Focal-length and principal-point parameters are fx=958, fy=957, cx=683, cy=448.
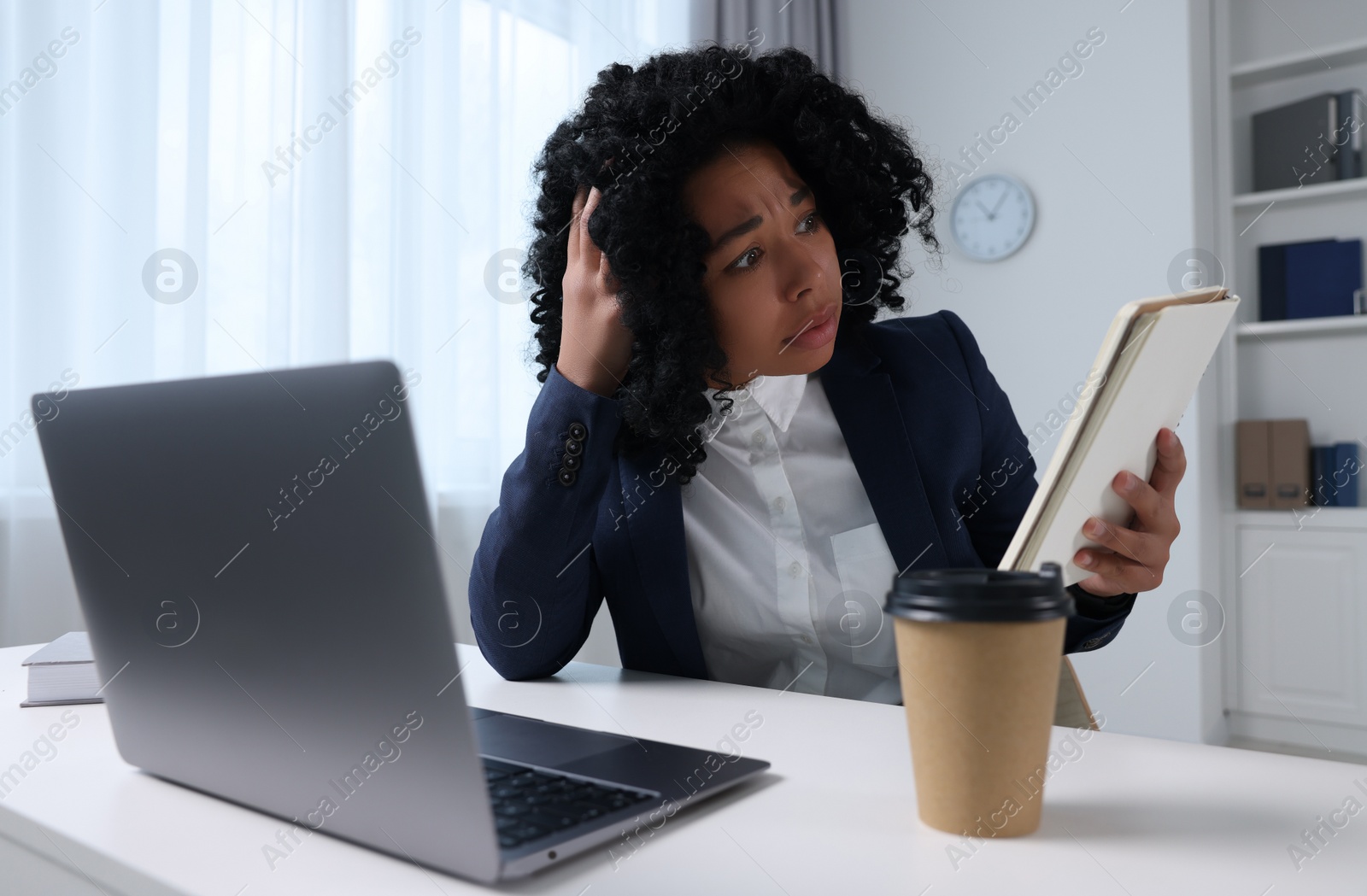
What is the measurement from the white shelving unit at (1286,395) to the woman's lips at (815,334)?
97.0 inches

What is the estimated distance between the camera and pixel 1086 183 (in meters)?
3.17

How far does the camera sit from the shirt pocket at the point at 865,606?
3.80 ft

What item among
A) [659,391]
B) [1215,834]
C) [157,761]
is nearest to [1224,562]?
[659,391]

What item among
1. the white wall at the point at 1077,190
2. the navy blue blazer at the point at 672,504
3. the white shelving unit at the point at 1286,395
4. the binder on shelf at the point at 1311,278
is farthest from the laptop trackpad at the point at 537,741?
the binder on shelf at the point at 1311,278

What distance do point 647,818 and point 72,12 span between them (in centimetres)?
185

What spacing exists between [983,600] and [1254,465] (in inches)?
121

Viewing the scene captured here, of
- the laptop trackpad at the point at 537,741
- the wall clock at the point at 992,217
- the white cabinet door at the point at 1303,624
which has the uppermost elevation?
the wall clock at the point at 992,217

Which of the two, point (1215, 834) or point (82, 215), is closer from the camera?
point (1215, 834)

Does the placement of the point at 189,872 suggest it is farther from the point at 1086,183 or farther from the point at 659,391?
the point at 1086,183

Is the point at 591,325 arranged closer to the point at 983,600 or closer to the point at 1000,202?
the point at 983,600

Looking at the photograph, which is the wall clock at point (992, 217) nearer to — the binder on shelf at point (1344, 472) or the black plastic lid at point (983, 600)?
the binder on shelf at point (1344, 472)

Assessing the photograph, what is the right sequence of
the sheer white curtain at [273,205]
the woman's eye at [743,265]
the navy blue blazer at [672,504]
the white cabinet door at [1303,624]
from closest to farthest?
the navy blue blazer at [672,504] < the woman's eye at [743,265] < the sheer white curtain at [273,205] < the white cabinet door at [1303,624]

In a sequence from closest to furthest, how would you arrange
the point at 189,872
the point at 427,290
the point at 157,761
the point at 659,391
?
the point at 189,872, the point at 157,761, the point at 659,391, the point at 427,290

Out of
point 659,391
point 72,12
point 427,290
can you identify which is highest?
point 72,12
